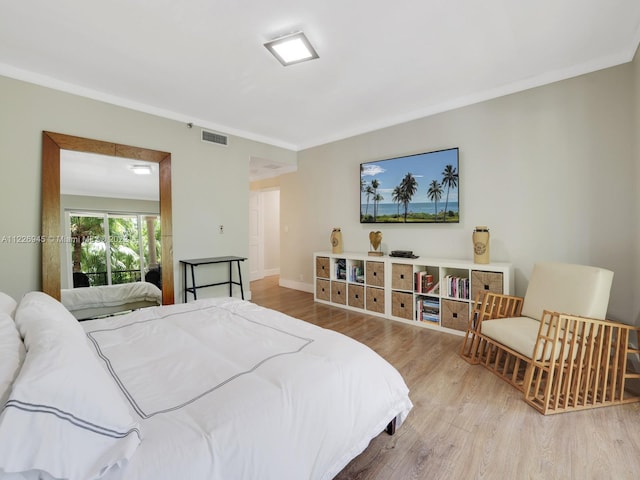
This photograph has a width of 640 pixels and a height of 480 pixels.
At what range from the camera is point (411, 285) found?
3.63 m

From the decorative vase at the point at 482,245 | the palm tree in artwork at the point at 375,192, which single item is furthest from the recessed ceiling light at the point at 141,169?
the decorative vase at the point at 482,245

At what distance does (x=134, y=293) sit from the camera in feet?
11.5

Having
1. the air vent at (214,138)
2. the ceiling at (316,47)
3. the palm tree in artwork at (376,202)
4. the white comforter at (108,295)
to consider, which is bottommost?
the white comforter at (108,295)

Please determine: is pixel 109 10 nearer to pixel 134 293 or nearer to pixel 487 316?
pixel 134 293

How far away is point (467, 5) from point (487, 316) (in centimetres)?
248

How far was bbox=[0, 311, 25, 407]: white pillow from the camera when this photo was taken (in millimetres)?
805

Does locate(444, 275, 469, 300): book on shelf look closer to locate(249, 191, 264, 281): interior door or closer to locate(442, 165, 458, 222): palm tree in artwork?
locate(442, 165, 458, 222): palm tree in artwork

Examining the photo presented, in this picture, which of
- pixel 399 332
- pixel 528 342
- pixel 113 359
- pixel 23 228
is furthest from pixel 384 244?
pixel 23 228

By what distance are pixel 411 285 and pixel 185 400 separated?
3.02 metres

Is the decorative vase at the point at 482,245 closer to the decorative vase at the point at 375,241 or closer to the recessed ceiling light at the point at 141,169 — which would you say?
the decorative vase at the point at 375,241

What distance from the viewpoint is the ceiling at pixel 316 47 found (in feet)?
6.79

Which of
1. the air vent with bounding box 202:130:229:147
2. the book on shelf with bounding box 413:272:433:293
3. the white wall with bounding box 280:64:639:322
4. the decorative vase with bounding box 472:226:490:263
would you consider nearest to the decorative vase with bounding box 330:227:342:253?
the white wall with bounding box 280:64:639:322

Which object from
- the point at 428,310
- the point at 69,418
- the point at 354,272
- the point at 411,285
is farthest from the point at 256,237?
the point at 69,418

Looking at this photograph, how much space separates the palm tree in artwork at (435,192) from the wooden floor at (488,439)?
2.01m
